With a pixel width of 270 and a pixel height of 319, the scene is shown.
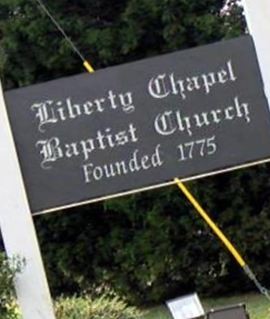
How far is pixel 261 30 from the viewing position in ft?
18.3

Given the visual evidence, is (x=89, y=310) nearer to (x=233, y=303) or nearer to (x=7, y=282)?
(x=7, y=282)

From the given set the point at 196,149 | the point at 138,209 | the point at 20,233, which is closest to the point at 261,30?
the point at 196,149

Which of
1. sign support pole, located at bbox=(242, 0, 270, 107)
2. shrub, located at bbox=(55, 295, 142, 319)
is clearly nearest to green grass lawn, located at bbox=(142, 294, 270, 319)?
shrub, located at bbox=(55, 295, 142, 319)

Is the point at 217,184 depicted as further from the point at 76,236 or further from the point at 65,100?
the point at 65,100

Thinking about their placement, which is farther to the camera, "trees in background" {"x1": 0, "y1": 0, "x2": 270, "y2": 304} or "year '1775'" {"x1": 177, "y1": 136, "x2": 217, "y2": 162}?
"trees in background" {"x1": 0, "y1": 0, "x2": 270, "y2": 304}

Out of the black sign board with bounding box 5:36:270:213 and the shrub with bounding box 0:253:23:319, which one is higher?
the black sign board with bounding box 5:36:270:213

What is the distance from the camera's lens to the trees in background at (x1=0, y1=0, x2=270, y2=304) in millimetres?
9836

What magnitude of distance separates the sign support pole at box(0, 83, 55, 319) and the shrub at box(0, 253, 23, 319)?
0.05 meters

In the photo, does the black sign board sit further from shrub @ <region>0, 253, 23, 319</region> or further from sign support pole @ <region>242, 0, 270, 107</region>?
shrub @ <region>0, 253, 23, 319</region>

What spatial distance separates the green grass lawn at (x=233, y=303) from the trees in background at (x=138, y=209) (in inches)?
6.7

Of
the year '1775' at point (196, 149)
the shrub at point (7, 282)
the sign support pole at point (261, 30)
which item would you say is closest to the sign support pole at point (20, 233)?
the shrub at point (7, 282)

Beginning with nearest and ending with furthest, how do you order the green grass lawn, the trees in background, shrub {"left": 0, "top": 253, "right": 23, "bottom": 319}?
shrub {"left": 0, "top": 253, "right": 23, "bottom": 319}, the green grass lawn, the trees in background

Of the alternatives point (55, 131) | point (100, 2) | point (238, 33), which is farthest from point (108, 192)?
point (100, 2)

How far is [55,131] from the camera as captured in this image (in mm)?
5605
